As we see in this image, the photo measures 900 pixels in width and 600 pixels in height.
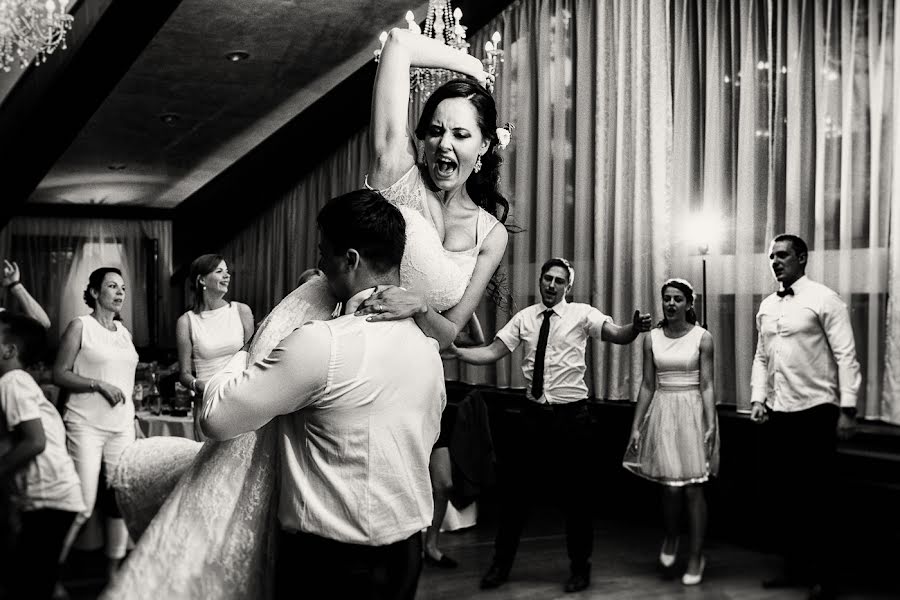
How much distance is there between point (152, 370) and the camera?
18.9 feet

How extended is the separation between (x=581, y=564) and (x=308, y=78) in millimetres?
5742

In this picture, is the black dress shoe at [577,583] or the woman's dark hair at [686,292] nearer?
the black dress shoe at [577,583]

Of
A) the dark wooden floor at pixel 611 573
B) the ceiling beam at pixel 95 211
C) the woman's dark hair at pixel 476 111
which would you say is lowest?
the dark wooden floor at pixel 611 573

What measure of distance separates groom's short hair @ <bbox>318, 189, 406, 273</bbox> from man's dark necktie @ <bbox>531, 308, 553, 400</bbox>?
10.8 ft

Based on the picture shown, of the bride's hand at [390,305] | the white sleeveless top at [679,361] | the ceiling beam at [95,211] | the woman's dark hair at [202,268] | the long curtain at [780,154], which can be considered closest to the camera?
the bride's hand at [390,305]

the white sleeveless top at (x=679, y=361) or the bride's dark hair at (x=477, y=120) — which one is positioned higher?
the bride's dark hair at (x=477, y=120)

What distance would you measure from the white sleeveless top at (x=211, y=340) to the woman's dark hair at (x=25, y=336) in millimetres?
3579

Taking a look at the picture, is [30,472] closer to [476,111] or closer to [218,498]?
[218,498]

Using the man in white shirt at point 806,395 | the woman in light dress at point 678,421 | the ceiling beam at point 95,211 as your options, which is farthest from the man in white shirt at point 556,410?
the ceiling beam at point 95,211

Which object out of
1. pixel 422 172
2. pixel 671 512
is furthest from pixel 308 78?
pixel 422 172

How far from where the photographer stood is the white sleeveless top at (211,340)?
5086 mm

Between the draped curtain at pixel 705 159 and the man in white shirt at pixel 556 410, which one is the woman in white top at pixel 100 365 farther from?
the draped curtain at pixel 705 159

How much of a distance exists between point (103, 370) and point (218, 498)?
3.01 meters

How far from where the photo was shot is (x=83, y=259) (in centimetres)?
1479
